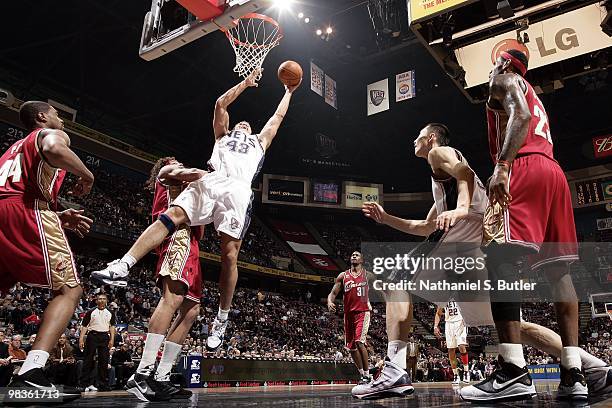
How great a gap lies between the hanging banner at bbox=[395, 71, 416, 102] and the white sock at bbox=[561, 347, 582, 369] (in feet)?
51.3

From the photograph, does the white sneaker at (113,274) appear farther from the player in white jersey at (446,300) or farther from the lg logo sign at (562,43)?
the lg logo sign at (562,43)

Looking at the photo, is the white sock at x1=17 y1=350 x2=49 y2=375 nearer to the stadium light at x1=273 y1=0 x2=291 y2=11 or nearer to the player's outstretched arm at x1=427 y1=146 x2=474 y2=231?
the player's outstretched arm at x1=427 y1=146 x2=474 y2=231

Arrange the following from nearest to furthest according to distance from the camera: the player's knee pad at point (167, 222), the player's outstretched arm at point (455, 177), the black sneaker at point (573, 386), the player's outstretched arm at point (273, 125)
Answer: the black sneaker at point (573, 386) < the player's outstretched arm at point (455, 177) < the player's knee pad at point (167, 222) < the player's outstretched arm at point (273, 125)

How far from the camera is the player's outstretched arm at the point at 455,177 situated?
2.87 metres

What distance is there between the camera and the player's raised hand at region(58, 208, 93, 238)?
328 cm

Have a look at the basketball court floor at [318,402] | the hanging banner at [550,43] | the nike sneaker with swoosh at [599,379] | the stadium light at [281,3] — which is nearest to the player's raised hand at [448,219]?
the basketball court floor at [318,402]

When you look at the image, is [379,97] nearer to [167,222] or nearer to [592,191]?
[592,191]

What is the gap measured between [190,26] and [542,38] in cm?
466

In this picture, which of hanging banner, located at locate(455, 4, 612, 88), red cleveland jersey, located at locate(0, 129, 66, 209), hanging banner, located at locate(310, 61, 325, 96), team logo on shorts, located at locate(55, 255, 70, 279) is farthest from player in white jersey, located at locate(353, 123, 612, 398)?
hanging banner, located at locate(310, 61, 325, 96)

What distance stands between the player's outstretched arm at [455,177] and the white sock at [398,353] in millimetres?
855

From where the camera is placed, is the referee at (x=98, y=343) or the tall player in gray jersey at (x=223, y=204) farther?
the referee at (x=98, y=343)

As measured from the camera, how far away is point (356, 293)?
26.2ft

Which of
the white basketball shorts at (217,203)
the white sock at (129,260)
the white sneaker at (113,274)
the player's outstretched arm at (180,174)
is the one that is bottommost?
the white sneaker at (113,274)

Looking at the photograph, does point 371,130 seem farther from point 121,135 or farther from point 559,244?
point 559,244
